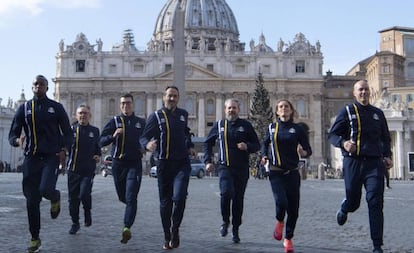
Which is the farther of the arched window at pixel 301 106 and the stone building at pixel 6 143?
the arched window at pixel 301 106

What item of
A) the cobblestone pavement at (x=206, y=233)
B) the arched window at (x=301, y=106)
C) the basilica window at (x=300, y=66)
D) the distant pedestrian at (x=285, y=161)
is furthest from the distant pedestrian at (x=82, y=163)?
the basilica window at (x=300, y=66)

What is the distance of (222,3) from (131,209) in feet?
359

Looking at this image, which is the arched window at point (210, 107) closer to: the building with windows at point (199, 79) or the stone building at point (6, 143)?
the building with windows at point (199, 79)

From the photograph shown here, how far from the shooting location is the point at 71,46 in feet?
Answer: 273

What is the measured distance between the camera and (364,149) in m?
6.51

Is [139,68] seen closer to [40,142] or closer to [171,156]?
[171,156]

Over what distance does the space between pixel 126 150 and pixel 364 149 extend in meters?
2.99

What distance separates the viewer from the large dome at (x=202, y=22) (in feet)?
348

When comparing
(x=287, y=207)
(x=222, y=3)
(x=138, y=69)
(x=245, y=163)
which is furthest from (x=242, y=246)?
(x=222, y=3)

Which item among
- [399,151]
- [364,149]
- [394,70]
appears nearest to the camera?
[364,149]

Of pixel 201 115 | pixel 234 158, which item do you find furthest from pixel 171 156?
pixel 201 115

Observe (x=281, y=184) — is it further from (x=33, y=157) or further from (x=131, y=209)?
(x=33, y=157)

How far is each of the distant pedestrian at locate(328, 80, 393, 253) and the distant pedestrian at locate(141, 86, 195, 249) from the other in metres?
1.75

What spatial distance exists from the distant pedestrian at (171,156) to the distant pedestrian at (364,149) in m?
1.75
